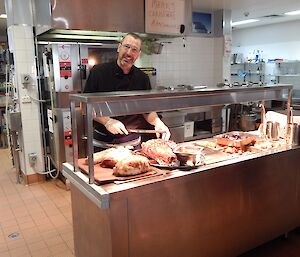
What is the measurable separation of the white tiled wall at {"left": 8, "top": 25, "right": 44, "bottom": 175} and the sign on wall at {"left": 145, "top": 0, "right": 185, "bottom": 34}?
1561mm

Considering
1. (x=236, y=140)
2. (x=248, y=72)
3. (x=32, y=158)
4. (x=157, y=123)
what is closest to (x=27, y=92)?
(x=32, y=158)

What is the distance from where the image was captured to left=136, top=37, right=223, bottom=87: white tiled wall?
5.34m

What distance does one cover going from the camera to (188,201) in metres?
1.88

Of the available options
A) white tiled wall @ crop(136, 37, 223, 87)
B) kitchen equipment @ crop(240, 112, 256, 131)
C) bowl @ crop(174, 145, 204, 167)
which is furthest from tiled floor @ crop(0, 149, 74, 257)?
kitchen equipment @ crop(240, 112, 256, 131)

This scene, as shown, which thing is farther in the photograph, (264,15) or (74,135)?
(264,15)

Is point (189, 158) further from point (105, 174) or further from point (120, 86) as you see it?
point (120, 86)

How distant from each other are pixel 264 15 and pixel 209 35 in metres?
1.65

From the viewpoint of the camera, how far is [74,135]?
6.05ft

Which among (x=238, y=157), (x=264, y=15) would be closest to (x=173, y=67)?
(x=264, y=15)

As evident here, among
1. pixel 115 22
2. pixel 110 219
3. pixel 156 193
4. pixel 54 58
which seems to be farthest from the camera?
pixel 54 58

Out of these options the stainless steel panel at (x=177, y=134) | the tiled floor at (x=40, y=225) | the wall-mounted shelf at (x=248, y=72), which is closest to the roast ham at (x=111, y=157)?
the tiled floor at (x=40, y=225)

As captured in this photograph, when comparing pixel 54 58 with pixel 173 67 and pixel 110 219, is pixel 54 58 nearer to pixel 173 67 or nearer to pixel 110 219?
pixel 173 67

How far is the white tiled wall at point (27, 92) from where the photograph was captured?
12.8 feet

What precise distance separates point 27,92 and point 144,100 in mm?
2848
